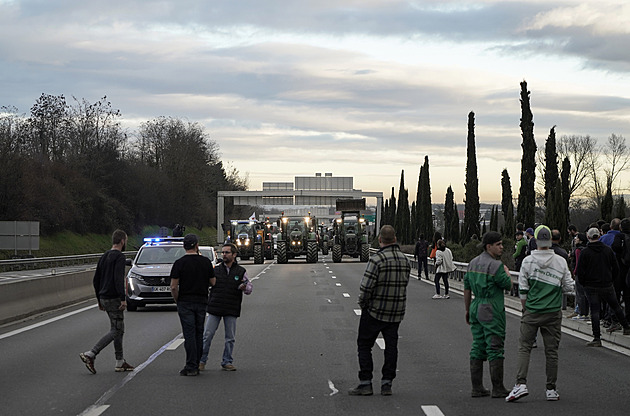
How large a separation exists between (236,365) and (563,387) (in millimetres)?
4272

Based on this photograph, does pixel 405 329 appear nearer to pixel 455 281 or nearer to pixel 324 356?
pixel 324 356

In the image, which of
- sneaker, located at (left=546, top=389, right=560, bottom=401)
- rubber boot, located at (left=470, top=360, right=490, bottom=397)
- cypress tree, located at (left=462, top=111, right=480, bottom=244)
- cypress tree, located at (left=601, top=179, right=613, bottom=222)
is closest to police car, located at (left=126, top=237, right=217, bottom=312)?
rubber boot, located at (left=470, top=360, right=490, bottom=397)

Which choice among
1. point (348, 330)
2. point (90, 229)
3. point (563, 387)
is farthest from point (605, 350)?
point (90, 229)

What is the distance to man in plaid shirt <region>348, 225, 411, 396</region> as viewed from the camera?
31.9ft

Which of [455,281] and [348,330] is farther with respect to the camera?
[455,281]

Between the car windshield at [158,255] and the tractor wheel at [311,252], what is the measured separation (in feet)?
110

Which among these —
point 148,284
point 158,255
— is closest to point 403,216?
point 158,255

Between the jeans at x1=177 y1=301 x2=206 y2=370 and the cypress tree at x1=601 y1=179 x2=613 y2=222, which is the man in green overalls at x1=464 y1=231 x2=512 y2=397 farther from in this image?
the cypress tree at x1=601 y1=179 x2=613 y2=222

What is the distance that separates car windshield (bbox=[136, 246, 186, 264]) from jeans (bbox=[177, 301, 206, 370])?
10091 millimetres

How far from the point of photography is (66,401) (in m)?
9.41

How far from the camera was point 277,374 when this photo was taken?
37.4 feet

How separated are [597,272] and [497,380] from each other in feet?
15.3

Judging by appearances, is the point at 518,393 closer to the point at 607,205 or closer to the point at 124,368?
the point at 124,368

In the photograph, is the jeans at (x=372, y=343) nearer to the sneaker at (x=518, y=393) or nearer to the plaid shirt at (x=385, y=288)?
the plaid shirt at (x=385, y=288)
